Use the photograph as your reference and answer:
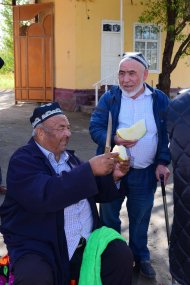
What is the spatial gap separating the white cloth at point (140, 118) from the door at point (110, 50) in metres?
10.1

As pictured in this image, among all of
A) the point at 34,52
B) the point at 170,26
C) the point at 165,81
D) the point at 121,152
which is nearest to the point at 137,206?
the point at 121,152

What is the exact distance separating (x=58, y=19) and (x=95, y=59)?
5.49 feet

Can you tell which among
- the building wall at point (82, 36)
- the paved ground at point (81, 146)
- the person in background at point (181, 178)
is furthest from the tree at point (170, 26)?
the person in background at point (181, 178)

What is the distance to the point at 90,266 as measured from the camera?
2627 millimetres

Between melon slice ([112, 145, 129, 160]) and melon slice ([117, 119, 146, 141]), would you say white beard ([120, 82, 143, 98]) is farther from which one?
melon slice ([112, 145, 129, 160])

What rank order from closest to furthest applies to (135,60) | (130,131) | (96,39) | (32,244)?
(32,244)
(130,131)
(135,60)
(96,39)

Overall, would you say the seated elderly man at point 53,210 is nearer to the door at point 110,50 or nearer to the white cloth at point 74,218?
the white cloth at point 74,218

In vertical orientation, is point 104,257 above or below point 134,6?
below

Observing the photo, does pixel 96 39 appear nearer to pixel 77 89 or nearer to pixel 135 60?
pixel 77 89

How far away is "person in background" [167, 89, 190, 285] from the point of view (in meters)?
1.74

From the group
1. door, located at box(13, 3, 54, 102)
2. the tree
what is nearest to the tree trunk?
the tree

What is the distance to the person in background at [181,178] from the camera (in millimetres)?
1743

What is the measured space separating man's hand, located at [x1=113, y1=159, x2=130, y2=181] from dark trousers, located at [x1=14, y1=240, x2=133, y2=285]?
1.40 feet

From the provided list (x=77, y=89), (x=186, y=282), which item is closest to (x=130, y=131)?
(x=186, y=282)
